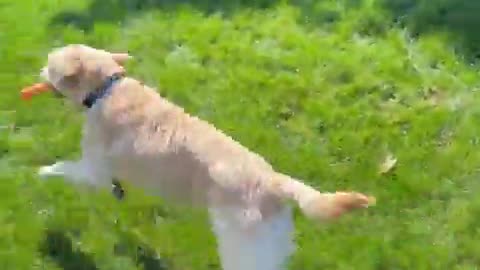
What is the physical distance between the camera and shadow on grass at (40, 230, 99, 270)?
425cm

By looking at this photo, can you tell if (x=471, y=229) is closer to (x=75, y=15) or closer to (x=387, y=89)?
(x=387, y=89)

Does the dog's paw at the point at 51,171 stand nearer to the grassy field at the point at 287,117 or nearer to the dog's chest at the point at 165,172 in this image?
the grassy field at the point at 287,117

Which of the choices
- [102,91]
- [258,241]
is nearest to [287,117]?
[102,91]

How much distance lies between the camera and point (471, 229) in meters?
4.46

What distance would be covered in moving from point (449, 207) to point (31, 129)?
237cm

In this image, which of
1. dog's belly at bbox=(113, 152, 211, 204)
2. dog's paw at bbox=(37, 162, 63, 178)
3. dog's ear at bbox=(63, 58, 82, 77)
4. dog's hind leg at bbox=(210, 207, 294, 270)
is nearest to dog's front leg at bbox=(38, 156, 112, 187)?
dog's paw at bbox=(37, 162, 63, 178)

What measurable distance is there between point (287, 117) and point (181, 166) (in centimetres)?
146

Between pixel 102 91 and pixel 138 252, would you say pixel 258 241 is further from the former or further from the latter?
pixel 102 91

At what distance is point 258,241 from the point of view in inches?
141

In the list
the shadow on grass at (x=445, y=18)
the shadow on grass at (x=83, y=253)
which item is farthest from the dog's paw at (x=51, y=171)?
the shadow on grass at (x=445, y=18)

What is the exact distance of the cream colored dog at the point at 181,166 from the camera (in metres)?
3.59

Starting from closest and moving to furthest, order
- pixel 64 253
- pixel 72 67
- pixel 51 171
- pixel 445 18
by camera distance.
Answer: pixel 72 67, pixel 64 253, pixel 51 171, pixel 445 18

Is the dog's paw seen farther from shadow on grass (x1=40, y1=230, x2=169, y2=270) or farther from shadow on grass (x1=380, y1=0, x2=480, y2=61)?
shadow on grass (x1=380, y1=0, x2=480, y2=61)

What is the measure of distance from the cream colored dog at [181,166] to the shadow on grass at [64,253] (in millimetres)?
301
